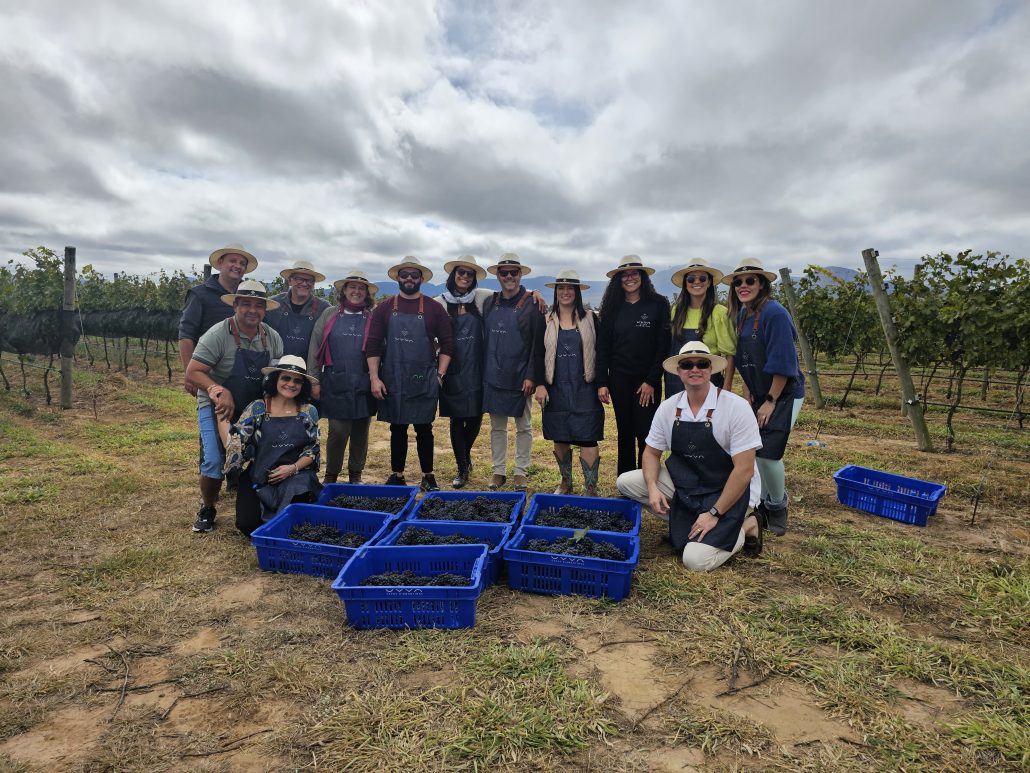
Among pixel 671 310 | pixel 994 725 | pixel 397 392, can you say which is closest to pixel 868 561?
pixel 994 725

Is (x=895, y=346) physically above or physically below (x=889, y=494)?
above

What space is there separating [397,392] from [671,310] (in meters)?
2.54

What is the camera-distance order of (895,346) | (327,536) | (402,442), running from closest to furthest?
1. (327,536)
2. (402,442)
3. (895,346)

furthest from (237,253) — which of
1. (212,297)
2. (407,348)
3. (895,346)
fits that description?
(895,346)

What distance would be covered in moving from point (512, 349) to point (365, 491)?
1.81 meters

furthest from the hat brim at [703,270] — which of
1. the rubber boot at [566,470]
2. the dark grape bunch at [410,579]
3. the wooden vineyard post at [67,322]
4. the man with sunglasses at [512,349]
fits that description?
the wooden vineyard post at [67,322]

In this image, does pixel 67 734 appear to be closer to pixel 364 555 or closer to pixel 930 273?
pixel 364 555

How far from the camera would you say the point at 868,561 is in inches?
145

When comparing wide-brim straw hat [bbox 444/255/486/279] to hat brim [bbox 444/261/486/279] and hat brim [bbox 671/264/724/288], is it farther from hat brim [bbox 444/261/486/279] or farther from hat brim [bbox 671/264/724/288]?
hat brim [bbox 671/264/724/288]

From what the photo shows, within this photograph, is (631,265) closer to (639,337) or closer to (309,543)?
(639,337)

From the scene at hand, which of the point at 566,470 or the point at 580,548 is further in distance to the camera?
the point at 566,470

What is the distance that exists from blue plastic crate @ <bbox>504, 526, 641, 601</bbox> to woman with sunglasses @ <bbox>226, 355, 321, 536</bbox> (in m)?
1.85

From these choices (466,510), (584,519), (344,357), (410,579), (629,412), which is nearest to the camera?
(410,579)

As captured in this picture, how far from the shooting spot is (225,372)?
4.29m
